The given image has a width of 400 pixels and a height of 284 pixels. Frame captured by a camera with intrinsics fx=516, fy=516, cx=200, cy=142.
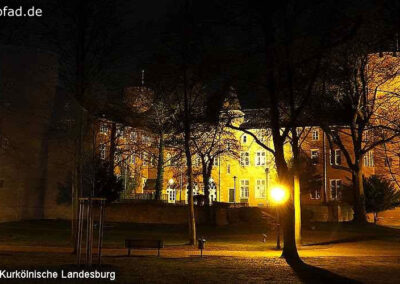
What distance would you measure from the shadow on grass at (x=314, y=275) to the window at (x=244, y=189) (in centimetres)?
5009

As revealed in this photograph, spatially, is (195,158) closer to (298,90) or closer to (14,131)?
(14,131)

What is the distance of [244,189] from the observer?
6806cm

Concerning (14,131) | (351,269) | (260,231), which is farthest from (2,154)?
(351,269)

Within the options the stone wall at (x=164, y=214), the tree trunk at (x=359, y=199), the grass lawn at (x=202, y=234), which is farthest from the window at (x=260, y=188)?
the tree trunk at (x=359, y=199)

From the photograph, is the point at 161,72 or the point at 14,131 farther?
the point at 14,131

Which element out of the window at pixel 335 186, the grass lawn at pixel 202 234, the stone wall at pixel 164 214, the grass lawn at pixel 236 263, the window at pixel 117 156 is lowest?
the grass lawn at pixel 236 263

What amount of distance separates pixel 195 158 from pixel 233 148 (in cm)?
816

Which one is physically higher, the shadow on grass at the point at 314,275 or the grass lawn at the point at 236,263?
the grass lawn at the point at 236,263

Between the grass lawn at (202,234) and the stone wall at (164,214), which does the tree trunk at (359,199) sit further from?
the stone wall at (164,214)

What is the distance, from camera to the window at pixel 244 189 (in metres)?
67.6

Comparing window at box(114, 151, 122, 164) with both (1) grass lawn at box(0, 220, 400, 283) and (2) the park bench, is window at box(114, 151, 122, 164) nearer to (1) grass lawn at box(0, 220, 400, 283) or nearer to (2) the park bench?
(1) grass lawn at box(0, 220, 400, 283)

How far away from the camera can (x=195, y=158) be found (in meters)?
55.6

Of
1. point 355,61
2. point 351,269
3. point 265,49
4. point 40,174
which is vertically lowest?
point 351,269

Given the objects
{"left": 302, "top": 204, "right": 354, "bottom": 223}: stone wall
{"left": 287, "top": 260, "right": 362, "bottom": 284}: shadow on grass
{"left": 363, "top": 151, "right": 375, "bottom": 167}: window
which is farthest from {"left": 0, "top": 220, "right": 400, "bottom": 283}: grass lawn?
{"left": 363, "top": 151, "right": 375, "bottom": 167}: window
